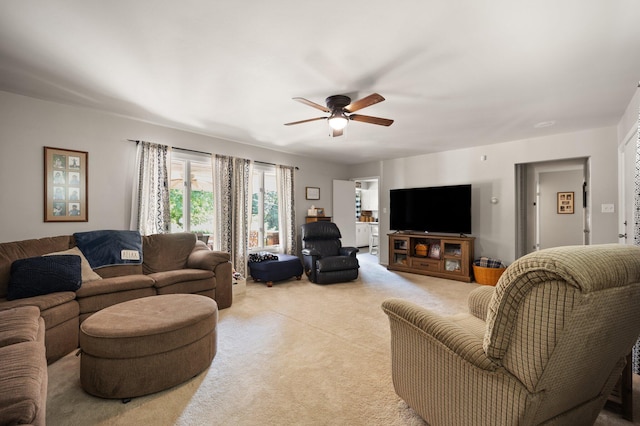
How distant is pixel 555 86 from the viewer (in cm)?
272

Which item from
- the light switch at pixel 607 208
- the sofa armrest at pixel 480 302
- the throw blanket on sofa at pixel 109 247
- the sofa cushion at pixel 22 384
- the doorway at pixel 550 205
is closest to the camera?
the sofa cushion at pixel 22 384

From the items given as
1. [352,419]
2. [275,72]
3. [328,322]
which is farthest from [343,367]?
[275,72]

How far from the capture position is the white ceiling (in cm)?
174

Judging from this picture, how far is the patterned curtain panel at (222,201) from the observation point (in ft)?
15.1

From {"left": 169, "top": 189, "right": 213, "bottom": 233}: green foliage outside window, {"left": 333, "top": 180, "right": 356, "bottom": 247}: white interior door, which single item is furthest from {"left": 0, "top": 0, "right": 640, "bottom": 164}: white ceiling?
{"left": 333, "top": 180, "right": 356, "bottom": 247}: white interior door

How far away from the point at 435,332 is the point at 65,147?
13.7 feet

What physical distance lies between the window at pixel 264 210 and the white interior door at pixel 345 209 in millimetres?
1642

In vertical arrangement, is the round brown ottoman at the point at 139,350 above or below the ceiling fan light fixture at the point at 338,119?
below

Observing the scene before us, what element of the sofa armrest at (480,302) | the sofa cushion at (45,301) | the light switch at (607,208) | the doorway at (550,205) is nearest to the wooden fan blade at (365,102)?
the sofa armrest at (480,302)

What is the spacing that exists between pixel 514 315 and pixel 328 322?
2306 mm

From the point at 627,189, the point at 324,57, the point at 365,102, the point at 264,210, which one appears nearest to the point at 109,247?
the point at 264,210

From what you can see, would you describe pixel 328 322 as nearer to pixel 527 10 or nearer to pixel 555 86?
pixel 527 10

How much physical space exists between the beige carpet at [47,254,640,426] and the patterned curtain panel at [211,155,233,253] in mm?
1427

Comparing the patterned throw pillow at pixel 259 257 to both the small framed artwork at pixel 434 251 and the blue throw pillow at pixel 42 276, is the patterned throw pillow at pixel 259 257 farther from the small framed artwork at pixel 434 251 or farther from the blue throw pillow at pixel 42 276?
the small framed artwork at pixel 434 251
